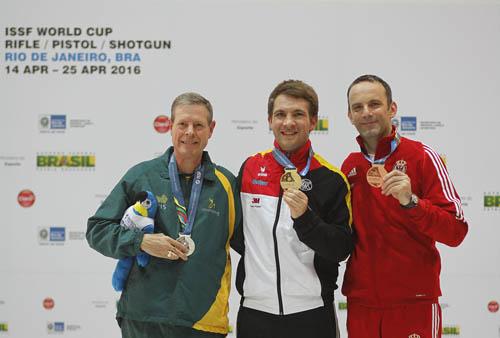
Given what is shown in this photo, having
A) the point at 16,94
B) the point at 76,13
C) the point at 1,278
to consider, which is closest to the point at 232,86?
the point at 76,13

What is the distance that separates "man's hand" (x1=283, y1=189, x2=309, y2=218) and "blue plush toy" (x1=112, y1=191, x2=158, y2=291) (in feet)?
2.14

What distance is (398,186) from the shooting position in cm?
212

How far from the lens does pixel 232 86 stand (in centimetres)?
448

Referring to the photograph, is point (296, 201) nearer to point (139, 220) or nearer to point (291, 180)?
point (291, 180)

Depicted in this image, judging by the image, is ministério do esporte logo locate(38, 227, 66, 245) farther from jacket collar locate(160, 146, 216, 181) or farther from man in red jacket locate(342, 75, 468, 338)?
man in red jacket locate(342, 75, 468, 338)

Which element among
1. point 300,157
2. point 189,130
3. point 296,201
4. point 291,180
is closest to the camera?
point 296,201

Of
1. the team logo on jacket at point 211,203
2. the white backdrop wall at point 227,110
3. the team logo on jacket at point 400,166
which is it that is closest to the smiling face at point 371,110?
the team logo on jacket at point 400,166

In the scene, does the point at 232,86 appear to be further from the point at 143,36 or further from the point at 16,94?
the point at 16,94

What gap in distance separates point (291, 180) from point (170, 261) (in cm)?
70

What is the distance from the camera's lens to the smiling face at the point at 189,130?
233 centimetres

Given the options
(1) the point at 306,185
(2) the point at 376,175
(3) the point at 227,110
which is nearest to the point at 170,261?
(1) the point at 306,185

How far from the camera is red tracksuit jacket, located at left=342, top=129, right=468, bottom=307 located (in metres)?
2.31

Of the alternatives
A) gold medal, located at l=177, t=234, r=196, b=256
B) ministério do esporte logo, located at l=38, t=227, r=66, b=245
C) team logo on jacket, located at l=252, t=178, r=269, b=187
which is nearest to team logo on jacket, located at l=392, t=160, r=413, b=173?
team logo on jacket, located at l=252, t=178, r=269, b=187

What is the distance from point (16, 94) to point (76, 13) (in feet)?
3.28
